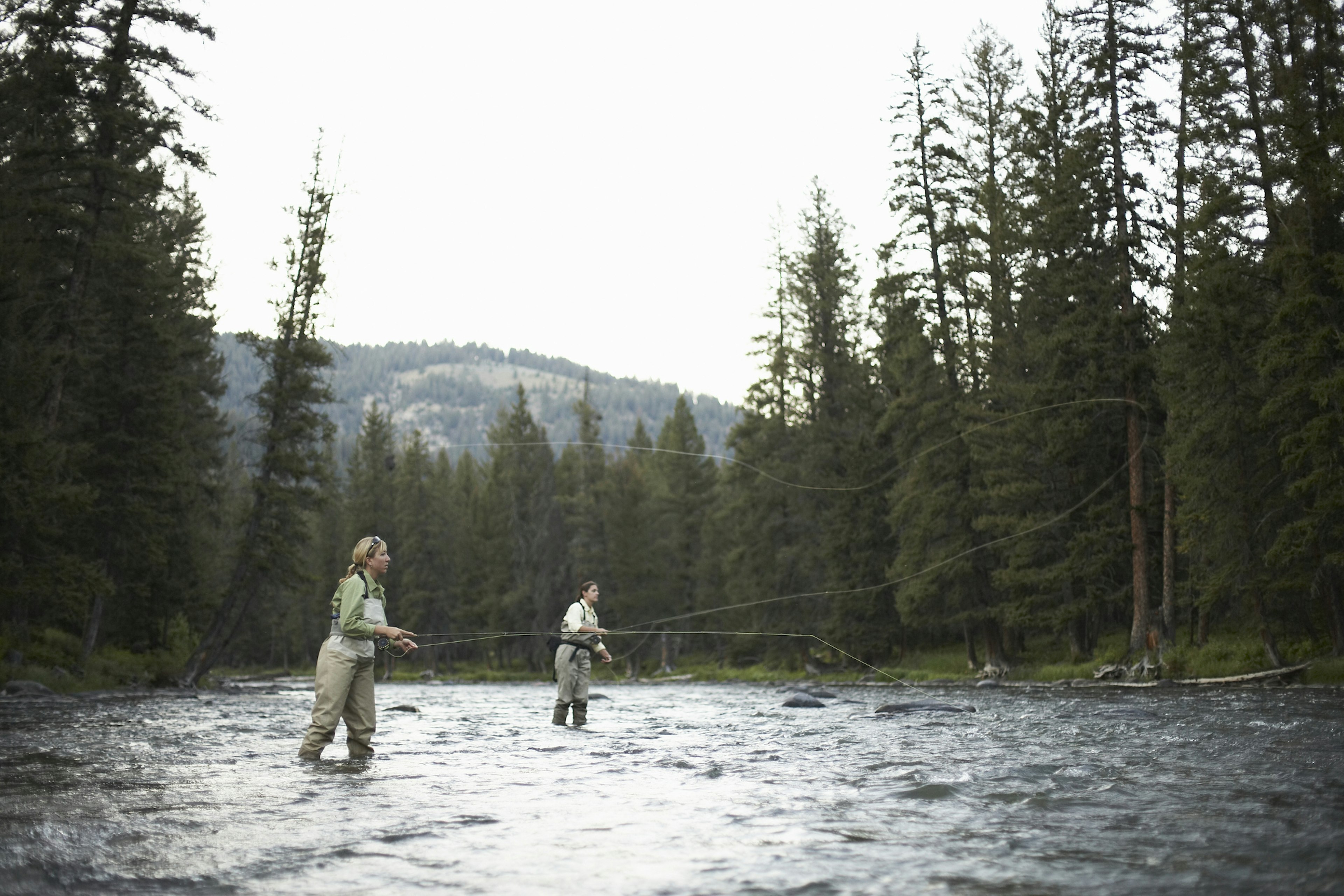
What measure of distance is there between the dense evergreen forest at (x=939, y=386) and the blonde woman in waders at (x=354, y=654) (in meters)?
15.4

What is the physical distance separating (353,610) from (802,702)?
551 inches

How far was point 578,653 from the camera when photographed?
16.1 metres

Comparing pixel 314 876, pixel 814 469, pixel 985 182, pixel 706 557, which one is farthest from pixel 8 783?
pixel 706 557

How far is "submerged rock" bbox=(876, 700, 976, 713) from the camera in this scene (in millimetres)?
19062

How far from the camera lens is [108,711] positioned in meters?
20.5

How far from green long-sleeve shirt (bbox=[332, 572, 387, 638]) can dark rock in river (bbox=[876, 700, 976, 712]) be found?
11.0 metres

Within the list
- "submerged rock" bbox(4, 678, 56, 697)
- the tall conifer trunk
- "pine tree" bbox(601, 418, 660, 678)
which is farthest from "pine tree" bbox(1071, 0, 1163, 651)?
"pine tree" bbox(601, 418, 660, 678)

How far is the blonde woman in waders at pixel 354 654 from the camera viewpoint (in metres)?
10.7

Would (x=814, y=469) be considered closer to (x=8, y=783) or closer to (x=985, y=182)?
(x=985, y=182)

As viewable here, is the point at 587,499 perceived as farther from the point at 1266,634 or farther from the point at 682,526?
the point at 1266,634

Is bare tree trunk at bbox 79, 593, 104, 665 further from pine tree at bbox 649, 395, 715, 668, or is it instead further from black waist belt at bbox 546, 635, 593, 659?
pine tree at bbox 649, 395, 715, 668

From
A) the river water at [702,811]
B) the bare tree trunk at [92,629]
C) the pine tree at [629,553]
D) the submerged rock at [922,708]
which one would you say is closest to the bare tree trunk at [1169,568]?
the submerged rock at [922,708]

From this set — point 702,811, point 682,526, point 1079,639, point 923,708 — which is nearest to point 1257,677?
point 923,708

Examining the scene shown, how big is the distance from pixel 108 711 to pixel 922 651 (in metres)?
30.7
